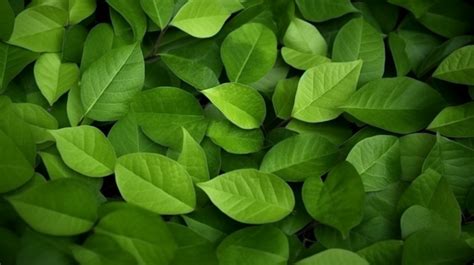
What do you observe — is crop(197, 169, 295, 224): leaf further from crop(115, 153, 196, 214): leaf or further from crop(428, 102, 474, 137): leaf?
crop(428, 102, 474, 137): leaf

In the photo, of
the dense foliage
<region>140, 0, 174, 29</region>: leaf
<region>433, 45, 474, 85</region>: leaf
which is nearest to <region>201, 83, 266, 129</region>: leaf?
the dense foliage

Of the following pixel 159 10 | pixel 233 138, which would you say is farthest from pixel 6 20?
pixel 233 138

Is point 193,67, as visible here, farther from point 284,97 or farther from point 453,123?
point 453,123

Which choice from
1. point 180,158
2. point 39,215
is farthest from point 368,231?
point 39,215

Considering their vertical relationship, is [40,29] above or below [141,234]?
above

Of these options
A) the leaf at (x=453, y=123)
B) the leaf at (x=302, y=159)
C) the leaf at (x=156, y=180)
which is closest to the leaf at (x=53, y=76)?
the leaf at (x=156, y=180)

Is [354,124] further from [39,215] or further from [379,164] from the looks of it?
[39,215]
